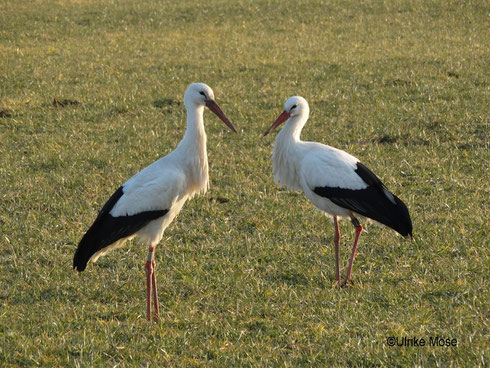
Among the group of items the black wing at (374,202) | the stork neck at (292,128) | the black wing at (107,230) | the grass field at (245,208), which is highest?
the stork neck at (292,128)

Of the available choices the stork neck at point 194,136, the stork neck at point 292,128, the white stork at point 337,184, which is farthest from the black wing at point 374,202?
the stork neck at point 194,136

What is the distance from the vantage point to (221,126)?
10.4m

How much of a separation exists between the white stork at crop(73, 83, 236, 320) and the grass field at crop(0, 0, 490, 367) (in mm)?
399

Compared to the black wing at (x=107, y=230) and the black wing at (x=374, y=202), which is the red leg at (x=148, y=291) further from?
the black wing at (x=374, y=202)

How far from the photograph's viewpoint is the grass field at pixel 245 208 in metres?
4.69

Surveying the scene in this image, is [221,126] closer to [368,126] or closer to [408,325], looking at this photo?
[368,126]

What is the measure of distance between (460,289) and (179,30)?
14.3m

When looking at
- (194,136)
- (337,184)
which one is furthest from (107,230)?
(337,184)

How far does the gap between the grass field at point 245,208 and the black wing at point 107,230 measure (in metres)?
0.40

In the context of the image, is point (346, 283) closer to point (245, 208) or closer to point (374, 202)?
point (374, 202)

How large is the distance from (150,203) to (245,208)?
2007 mm

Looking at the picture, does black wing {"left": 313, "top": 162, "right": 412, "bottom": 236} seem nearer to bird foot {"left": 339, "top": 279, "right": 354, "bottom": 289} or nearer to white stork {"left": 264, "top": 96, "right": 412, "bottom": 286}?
white stork {"left": 264, "top": 96, "right": 412, "bottom": 286}

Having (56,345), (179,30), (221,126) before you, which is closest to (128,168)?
(221,126)

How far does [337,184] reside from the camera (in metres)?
5.79
